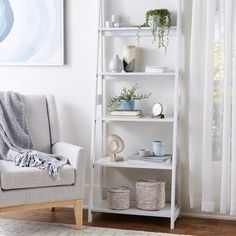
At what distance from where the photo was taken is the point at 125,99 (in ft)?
12.9

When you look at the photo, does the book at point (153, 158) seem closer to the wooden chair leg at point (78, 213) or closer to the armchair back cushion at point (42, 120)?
the wooden chair leg at point (78, 213)

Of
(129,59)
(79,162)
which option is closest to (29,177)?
(79,162)

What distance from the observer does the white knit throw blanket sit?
3596 mm

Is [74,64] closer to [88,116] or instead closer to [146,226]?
[88,116]

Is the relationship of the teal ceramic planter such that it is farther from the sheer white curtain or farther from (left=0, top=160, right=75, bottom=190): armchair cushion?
(left=0, top=160, right=75, bottom=190): armchair cushion

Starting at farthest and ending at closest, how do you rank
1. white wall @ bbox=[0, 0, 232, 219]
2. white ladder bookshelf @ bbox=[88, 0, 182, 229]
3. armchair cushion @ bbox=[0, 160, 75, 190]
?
white wall @ bbox=[0, 0, 232, 219], white ladder bookshelf @ bbox=[88, 0, 182, 229], armchair cushion @ bbox=[0, 160, 75, 190]

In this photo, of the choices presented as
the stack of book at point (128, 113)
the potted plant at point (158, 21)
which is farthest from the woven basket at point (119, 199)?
the potted plant at point (158, 21)

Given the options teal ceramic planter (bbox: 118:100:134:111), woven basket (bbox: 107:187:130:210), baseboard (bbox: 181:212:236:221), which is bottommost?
baseboard (bbox: 181:212:236:221)

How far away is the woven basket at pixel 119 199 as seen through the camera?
3861 mm

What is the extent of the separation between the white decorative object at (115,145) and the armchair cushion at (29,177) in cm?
42

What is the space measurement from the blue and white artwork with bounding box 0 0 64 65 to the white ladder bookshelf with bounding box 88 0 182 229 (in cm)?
39

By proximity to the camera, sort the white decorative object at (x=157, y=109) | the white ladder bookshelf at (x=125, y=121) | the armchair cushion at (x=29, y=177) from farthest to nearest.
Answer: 1. the white decorative object at (x=157, y=109)
2. the white ladder bookshelf at (x=125, y=121)
3. the armchair cushion at (x=29, y=177)

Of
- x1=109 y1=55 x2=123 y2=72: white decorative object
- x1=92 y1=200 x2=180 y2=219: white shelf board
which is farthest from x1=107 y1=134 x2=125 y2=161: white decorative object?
x1=109 y1=55 x2=123 y2=72: white decorative object

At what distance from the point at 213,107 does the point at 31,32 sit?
1.64 m
